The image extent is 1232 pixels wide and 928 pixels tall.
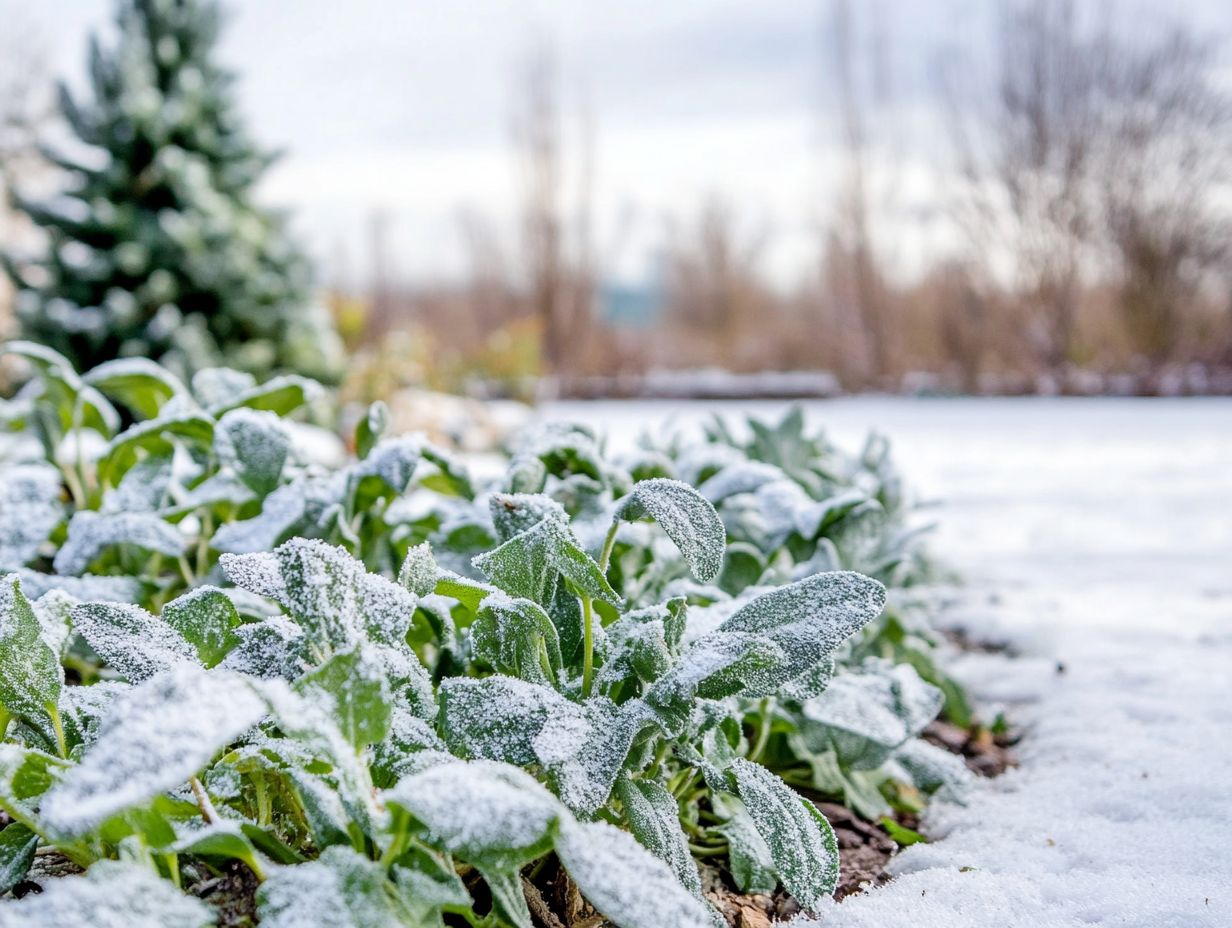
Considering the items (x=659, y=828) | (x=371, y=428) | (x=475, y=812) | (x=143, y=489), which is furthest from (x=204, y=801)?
(x=143, y=489)

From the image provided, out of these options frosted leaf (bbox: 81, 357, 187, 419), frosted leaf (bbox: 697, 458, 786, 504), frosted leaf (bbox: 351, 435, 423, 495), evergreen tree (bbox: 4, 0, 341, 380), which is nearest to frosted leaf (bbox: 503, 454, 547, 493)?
frosted leaf (bbox: 351, 435, 423, 495)

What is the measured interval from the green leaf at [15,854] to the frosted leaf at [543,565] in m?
0.42

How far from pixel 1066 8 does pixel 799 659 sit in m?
14.7

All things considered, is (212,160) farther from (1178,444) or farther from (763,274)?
(763,274)

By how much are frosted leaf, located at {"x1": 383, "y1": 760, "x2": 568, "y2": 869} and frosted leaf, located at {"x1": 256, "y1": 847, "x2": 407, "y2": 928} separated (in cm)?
5

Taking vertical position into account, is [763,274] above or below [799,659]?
above

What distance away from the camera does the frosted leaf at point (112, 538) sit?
3.58 feet

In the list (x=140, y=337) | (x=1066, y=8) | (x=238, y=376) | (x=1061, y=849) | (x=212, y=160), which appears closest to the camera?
(x=1061, y=849)

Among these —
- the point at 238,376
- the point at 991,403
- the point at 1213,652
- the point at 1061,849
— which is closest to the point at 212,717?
the point at 1061,849

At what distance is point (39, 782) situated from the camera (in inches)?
28.5

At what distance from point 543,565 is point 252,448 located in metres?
0.50

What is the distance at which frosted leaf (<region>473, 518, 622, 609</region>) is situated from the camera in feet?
2.53

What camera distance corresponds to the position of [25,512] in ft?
3.84

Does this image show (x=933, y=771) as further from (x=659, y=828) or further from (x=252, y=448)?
(x=252, y=448)
